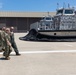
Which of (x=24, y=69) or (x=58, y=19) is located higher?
(x=58, y=19)

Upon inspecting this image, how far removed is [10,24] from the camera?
69.2 metres

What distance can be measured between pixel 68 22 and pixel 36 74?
1450cm

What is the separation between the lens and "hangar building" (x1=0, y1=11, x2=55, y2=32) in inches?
2704

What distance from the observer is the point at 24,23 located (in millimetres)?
70062

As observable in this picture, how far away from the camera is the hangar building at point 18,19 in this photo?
68.7 metres

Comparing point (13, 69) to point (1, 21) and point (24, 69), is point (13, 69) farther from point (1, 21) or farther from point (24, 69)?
point (1, 21)

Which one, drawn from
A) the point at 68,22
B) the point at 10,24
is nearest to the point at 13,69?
the point at 68,22

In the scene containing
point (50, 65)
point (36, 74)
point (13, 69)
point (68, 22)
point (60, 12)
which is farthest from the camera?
point (60, 12)

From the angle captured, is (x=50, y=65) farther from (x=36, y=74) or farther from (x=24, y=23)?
(x=24, y=23)

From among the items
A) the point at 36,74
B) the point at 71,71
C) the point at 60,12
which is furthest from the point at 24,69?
the point at 60,12

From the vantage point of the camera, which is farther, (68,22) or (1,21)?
(1,21)

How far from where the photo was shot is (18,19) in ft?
230

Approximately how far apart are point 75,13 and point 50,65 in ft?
46.1

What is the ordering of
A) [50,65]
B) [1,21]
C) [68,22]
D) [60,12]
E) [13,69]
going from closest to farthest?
[13,69]
[50,65]
[68,22]
[60,12]
[1,21]
